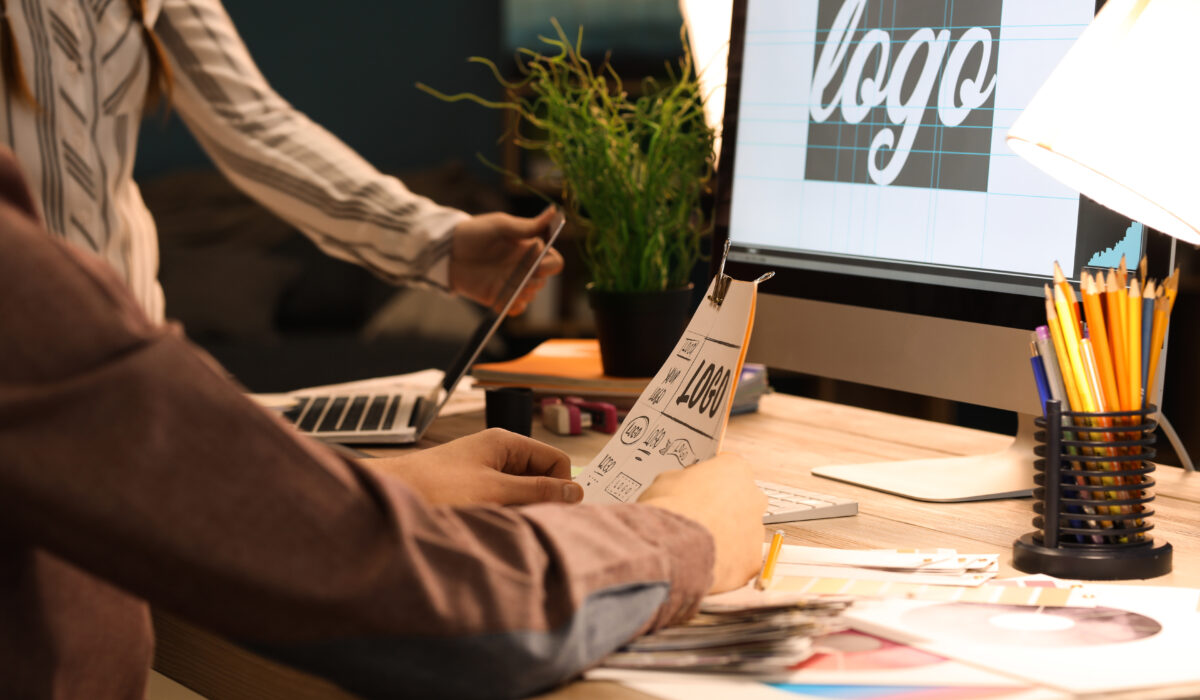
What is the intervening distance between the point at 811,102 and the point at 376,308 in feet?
9.31

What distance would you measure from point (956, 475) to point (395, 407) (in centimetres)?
62

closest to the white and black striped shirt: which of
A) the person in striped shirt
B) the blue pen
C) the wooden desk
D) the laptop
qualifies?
the person in striped shirt

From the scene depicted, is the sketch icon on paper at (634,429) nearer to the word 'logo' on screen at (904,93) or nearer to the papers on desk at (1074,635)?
the papers on desk at (1074,635)

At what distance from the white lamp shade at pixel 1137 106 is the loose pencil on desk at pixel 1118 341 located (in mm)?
66

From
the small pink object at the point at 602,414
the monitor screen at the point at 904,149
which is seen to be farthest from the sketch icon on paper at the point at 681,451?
the small pink object at the point at 602,414

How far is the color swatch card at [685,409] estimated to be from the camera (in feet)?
2.45

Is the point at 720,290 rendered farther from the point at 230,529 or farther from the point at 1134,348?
the point at 230,529

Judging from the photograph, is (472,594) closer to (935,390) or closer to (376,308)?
(935,390)

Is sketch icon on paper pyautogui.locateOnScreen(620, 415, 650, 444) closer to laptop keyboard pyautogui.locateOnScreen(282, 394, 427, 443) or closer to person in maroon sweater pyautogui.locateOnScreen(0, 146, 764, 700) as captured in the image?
person in maroon sweater pyautogui.locateOnScreen(0, 146, 764, 700)

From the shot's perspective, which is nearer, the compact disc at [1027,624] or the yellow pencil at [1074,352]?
the compact disc at [1027,624]

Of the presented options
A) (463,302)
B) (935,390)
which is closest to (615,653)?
(935,390)

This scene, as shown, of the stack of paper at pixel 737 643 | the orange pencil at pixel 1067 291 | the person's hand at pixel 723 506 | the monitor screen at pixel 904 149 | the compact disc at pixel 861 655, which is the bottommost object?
the compact disc at pixel 861 655

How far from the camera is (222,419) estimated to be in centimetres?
48

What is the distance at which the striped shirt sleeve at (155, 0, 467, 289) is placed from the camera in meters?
1.58
